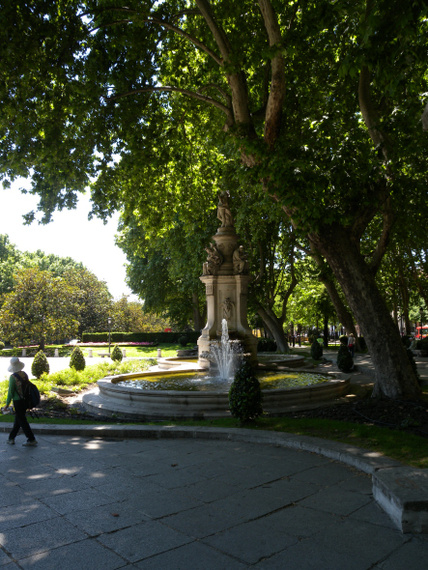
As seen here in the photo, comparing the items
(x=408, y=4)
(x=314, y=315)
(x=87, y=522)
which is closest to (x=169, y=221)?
(x=408, y=4)

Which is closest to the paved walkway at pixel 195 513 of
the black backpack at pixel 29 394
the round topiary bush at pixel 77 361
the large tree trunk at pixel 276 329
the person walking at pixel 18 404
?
the person walking at pixel 18 404

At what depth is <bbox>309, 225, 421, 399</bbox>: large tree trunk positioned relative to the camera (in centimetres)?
961

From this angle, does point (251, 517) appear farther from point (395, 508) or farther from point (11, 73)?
point (11, 73)

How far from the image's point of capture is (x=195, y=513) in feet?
14.3

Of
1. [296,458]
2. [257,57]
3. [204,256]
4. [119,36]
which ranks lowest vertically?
[296,458]

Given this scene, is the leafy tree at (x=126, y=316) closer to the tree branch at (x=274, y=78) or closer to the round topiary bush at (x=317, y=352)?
the round topiary bush at (x=317, y=352)

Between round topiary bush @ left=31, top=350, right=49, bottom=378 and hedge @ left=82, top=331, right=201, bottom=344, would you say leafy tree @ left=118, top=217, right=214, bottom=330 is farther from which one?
round topiary bush @ left=31, top=350, right=49, bottom=378

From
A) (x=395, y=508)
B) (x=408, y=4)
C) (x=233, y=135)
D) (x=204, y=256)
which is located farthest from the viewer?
(x=204, y=256)

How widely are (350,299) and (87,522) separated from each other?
751cm

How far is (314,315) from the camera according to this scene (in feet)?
139

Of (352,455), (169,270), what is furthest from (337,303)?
(352,455)

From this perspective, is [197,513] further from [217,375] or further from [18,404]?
[217,375]

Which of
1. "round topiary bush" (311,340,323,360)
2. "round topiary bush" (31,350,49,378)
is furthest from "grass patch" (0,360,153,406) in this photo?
"round topiary bush" (311,340,323,360)

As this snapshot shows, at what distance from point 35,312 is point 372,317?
1306 inches
